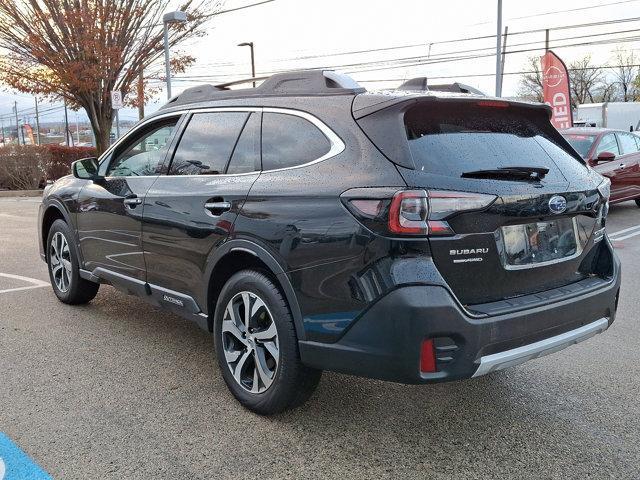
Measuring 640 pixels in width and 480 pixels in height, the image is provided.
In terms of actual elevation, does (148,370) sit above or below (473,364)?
below

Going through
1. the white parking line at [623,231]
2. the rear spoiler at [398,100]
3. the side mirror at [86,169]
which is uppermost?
the rear spoiler at [398,100]

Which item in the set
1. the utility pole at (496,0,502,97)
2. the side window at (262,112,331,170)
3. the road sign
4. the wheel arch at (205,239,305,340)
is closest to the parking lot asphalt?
the wheel arch at (205,239,305,340)

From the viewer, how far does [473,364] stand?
104 inches

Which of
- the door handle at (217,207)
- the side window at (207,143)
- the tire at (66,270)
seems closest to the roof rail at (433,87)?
the side window at (207,143)

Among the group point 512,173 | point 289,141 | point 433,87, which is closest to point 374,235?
point 512,173

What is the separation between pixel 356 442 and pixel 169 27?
19.0 meters

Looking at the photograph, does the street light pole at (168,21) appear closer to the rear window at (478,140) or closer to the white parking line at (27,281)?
the white parking line at (27,281)

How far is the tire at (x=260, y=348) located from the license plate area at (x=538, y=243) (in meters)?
1.10

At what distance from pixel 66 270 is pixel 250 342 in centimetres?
280

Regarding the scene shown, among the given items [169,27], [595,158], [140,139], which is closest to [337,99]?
[140,139]

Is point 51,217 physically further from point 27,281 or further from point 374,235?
point 374,235

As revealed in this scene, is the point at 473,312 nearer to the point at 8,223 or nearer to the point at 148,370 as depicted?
the point at 148,370

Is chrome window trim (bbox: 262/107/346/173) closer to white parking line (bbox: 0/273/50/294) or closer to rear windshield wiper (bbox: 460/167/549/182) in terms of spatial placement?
rear windshield wiper (bbox: 460/167/549/182)

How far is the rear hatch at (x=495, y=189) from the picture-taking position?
105 inches
